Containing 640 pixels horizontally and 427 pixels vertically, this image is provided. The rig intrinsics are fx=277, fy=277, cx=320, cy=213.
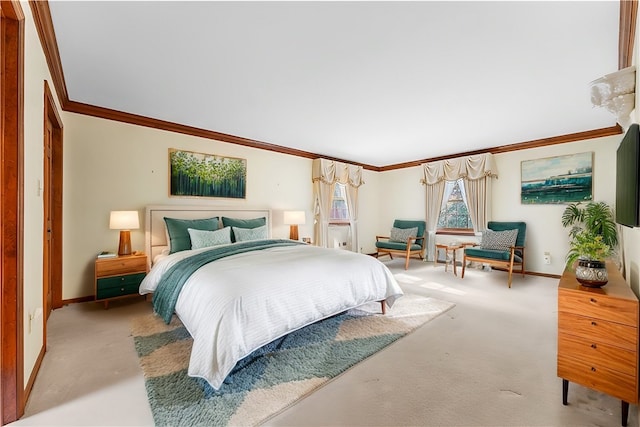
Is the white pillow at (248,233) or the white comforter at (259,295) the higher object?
the white pillow at (248,233)

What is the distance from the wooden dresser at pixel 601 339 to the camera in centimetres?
149

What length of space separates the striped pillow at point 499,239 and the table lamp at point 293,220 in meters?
3.29

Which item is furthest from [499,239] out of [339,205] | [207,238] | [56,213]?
[56,213]

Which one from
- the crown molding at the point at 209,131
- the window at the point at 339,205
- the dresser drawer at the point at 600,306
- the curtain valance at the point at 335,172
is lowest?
the dresser drawer at the point at 600,306

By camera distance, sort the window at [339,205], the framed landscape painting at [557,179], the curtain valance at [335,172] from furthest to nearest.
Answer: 1. the window at [339,205]
2. the curtain valance at [335,172]
3. the framed landscape painting at [557,179]

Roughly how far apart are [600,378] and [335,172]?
503cm

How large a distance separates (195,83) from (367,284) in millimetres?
2673

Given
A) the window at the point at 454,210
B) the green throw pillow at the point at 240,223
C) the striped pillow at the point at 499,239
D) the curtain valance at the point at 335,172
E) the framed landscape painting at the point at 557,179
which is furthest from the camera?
the window at the point at 454,210

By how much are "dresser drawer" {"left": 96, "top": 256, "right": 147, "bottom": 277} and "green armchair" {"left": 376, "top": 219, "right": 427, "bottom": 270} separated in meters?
4.34

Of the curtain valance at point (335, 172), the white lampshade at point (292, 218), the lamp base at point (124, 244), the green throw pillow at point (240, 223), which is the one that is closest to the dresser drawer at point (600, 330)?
the green throw pillow at point (240, 223)

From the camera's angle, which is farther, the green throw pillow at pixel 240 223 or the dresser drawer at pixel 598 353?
the green throw pillow at pixel 240 223

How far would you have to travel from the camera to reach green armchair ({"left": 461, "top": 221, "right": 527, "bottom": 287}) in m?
4.39

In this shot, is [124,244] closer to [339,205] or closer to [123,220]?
[123,220]

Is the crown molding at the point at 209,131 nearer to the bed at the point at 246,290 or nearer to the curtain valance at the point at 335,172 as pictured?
the curtain valance at the point at 335,172
